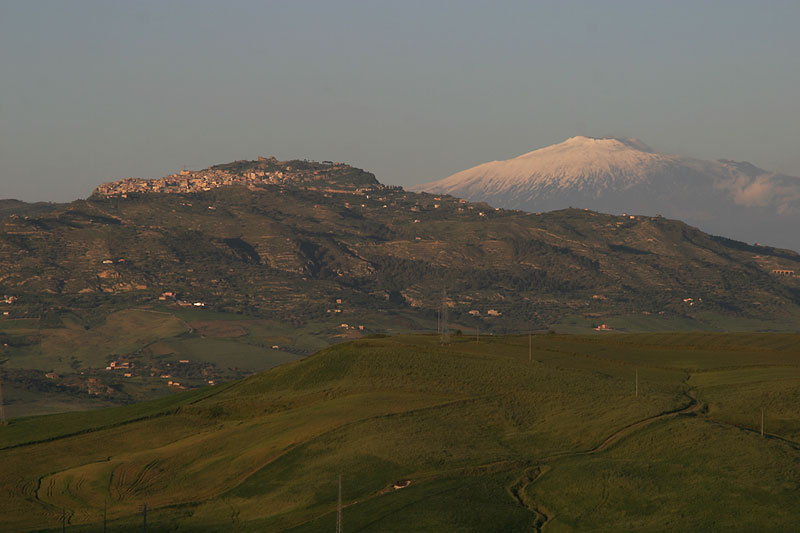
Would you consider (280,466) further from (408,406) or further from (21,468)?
(21,468)

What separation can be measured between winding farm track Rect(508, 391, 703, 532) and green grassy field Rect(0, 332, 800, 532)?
28 cm

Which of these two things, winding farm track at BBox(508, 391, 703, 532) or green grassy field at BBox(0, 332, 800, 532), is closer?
winding farm track at BBox(508, 391, 703, 532)

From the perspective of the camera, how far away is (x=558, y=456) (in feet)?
344

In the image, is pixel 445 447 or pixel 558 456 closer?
pixel 558 456

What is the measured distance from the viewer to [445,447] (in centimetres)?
10981

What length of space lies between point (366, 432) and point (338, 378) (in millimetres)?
40217

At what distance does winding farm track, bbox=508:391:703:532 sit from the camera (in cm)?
8694

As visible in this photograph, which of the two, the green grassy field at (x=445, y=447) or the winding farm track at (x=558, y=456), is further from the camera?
the green grassy field at (x=445, y=447)

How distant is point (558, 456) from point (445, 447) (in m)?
12.7

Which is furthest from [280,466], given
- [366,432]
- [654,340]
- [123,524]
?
[654,340]

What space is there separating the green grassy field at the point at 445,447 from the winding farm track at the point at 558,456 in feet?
0.91

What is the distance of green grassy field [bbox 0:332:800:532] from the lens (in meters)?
88.1

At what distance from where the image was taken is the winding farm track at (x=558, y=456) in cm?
8694

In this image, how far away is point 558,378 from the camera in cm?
14638
